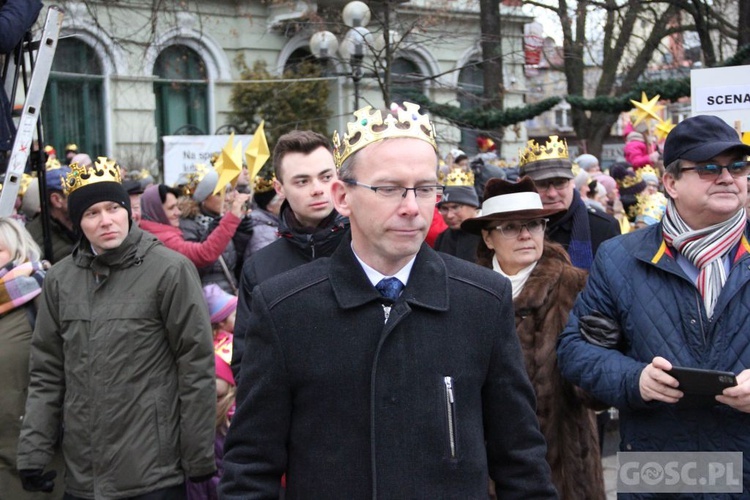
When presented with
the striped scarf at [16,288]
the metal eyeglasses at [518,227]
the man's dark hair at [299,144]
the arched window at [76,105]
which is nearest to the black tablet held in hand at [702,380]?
the metal eyeglasses at [518,227]

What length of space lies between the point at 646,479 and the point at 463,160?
1119cm

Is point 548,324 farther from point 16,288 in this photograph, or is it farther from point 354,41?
point 354,41

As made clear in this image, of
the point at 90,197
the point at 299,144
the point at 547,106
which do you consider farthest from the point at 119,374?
the point at 547,106

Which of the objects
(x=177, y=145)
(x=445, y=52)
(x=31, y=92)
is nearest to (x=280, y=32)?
(x=445, y=52)

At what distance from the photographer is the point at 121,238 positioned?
505cm

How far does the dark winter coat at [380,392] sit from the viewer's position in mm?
2529

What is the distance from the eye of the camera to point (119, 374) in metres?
4.85

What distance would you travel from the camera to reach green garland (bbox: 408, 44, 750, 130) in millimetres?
12664

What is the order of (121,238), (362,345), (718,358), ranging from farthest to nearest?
1. (121,238)
2. (718,358)
3. (362,345)

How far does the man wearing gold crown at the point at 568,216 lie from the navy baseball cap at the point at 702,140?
209 centimetres

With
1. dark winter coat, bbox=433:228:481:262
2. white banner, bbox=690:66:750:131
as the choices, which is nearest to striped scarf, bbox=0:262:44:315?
dark winter coat, bbox=433:228:481:262

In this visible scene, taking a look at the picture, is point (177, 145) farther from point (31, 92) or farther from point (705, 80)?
point (705, 80)

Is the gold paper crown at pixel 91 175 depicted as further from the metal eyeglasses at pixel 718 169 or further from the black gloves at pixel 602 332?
the metal eyeglasses at pixel 718 169

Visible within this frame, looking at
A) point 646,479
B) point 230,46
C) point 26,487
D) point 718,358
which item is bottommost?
point 26,487
